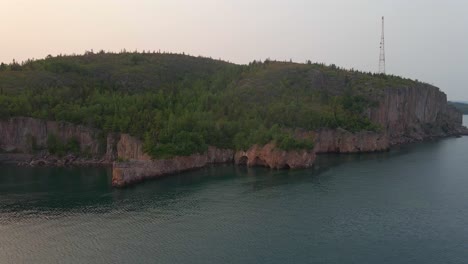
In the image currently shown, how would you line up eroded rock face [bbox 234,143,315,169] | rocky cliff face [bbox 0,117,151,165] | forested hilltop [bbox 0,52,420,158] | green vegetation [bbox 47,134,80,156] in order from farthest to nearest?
green vegetation [bbox 47,134,80,156]
rocky cliff face [bbox 0,117,151,165]
forested hilltop [bbox 0,52,420,158]
eroded rock face [bbox 234,143,315,169]

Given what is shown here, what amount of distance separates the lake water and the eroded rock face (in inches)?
99.0

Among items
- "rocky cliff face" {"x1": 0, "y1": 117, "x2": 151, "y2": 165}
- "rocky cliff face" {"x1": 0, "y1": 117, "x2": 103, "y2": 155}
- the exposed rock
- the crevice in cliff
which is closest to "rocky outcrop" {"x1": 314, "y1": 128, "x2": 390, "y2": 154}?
the crevice in cliff

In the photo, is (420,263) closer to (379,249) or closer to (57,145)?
(379,249)

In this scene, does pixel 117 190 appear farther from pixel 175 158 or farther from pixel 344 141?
pixel 344 141

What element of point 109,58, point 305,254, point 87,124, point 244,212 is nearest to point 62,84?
point 87,124

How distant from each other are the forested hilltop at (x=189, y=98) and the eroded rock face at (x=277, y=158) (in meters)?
1.17

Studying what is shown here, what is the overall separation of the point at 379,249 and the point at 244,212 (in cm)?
1609

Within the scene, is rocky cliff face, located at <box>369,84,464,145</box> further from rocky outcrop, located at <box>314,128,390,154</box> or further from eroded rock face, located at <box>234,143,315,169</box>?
eroded rock face, located at <box>234,143,315,169</box>

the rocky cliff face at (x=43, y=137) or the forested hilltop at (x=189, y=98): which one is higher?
the forested hilltop at (x=189, y=98)

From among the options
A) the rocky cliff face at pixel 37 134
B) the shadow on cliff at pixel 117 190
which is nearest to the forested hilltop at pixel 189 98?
the rocky cliff face at pixel 37 134

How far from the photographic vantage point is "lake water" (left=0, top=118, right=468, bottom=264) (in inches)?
1596

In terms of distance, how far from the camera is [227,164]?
8325 cm

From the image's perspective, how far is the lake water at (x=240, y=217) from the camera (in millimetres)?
40531

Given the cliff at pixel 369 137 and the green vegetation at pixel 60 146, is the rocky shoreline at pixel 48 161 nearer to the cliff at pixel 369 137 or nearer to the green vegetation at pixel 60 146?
the green vegetation at pixel 60 146
